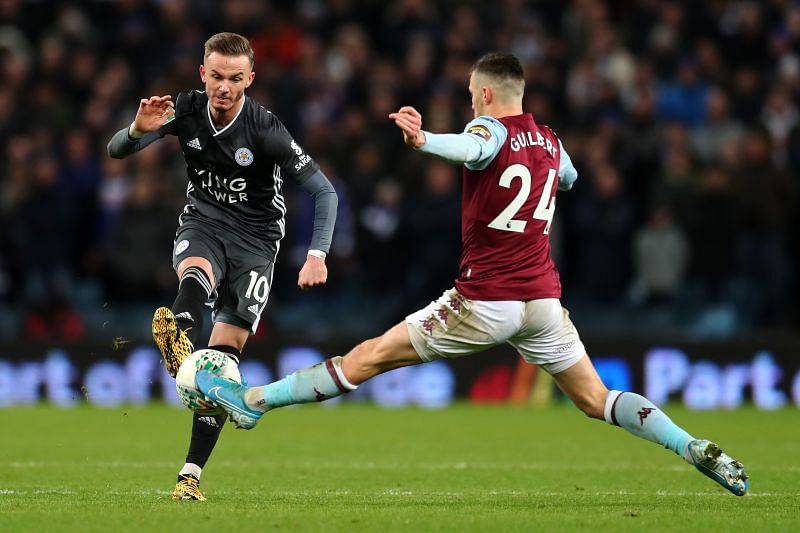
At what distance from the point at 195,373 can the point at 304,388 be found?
612 millimetres

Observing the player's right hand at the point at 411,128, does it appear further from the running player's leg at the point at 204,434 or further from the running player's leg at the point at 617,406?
the running player's leg at the point at 204,434

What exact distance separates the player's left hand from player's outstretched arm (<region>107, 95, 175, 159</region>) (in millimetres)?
1252

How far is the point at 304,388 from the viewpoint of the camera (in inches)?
295

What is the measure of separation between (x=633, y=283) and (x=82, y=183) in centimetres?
708

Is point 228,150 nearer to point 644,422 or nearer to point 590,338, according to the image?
point 644,422

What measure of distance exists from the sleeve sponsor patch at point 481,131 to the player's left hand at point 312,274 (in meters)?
1.12

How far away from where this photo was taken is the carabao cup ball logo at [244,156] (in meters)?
8.09

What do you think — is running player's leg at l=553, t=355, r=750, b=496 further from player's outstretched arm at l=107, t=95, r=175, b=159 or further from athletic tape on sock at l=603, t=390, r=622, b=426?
player's outstretched arm at l=107, t=95, r=175, b=159

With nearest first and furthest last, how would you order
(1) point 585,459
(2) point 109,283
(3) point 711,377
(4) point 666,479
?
(4) point 666,479, (1) point 585,459, (3) point 711,377, (2) point 109,283

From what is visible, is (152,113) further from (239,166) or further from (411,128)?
(411,128)

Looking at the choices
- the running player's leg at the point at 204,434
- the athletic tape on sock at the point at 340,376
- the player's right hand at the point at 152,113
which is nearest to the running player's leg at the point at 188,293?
the running player's leg at the point at 204,434

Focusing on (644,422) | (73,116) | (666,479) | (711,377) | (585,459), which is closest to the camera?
(644,422)

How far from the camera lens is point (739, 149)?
16.5 m

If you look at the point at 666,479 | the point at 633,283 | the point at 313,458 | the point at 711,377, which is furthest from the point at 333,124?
the point at 666,479
